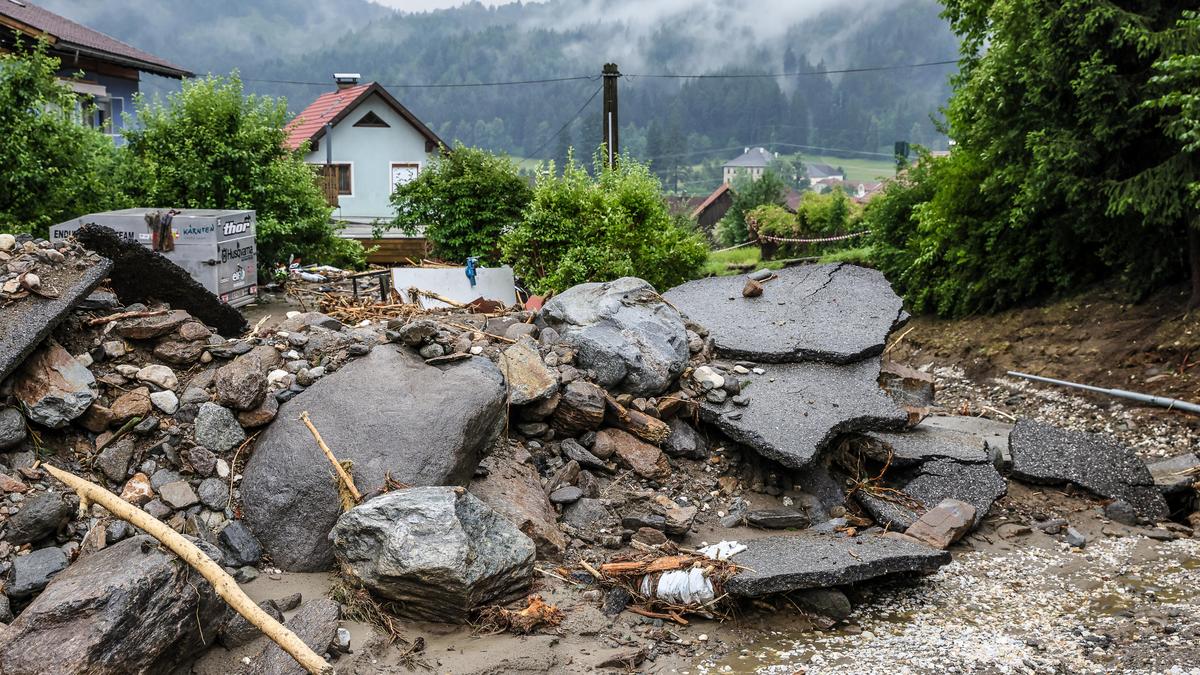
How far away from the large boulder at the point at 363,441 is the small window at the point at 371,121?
87.4 feet

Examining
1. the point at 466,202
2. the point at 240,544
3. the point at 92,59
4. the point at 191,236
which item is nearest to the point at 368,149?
the point at 92,59

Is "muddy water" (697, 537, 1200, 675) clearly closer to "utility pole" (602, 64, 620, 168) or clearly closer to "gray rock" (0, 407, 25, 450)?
"gray rock" (0, 407, 25, 450)

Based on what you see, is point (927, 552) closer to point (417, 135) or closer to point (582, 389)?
point (582, 389)

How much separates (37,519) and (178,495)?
0.89m

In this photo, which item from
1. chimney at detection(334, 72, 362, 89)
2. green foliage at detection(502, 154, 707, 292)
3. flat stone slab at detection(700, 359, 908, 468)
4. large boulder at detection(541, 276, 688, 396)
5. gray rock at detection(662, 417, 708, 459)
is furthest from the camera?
chimney at detection(334, 72, 362, 89)

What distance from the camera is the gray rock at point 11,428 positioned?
233 inches

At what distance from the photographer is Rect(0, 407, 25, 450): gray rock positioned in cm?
592

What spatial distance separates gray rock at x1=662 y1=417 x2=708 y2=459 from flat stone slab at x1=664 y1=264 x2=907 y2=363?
1.16 metres

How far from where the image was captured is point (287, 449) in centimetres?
631

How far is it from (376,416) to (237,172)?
834 cm

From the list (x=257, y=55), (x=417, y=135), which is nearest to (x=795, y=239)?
(x=417, y=135)

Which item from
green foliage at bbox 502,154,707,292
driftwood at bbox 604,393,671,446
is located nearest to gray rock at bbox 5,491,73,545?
driftwood at bbox 604,393,671,446

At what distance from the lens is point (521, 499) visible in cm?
666

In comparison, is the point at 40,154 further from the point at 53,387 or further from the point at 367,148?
the point at 367,148
